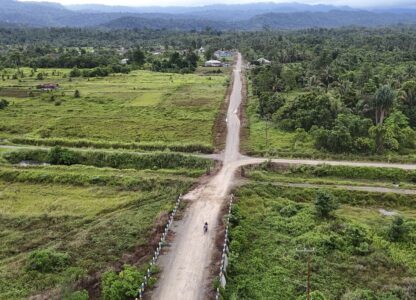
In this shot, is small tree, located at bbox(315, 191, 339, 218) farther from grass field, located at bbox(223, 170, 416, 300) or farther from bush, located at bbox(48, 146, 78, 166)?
bush, located at bbox(48, 146, 78, 166)

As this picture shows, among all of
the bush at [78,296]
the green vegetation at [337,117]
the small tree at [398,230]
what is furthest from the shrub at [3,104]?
the small tree at [398,230]

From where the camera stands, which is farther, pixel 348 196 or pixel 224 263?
pixel 348 196

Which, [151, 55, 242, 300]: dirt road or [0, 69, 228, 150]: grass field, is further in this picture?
[0, 69, 228, 150]: grass field

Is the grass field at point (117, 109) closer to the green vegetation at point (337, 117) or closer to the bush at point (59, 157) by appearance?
the bush at point (59, 157)

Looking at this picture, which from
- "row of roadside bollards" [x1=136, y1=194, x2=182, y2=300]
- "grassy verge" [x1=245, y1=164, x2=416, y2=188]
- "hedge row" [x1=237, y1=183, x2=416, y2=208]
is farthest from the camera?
"grassy verge" [x1=245, y1=164, x2=416, y2=188]

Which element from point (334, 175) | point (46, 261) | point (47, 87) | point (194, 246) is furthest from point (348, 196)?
point (47, 87)

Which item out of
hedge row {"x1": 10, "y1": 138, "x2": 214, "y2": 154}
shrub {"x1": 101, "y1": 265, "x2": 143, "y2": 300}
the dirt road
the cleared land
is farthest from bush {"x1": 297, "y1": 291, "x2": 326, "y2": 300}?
hedge row {"x1": 10, "y1": 138, "x2": 214, "y2": 154}

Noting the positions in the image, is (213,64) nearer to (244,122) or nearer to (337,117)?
(244,122)
